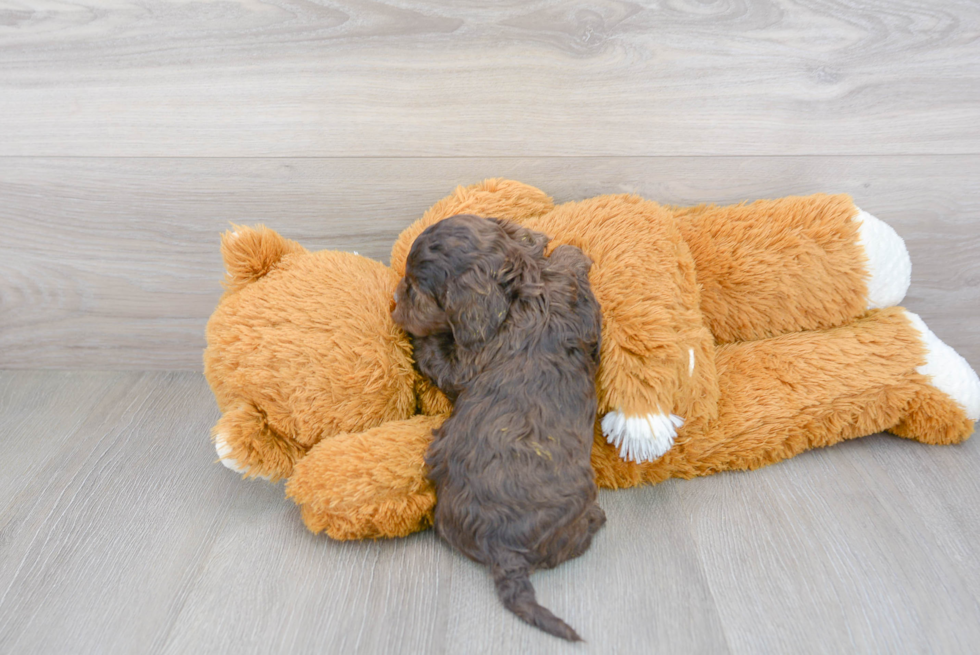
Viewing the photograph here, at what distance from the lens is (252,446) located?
3.49ft

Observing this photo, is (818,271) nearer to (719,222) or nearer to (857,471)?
(719,222)

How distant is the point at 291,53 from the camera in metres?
1.29

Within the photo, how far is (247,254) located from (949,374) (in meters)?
1.29

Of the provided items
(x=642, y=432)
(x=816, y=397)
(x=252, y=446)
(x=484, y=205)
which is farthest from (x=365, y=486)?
(x=816, y=397)

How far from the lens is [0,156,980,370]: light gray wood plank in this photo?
136 centimetres

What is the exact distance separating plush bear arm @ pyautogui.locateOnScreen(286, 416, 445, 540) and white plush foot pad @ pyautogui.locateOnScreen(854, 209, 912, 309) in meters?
0.87

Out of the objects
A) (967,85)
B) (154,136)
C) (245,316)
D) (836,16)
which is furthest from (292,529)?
(967,85)

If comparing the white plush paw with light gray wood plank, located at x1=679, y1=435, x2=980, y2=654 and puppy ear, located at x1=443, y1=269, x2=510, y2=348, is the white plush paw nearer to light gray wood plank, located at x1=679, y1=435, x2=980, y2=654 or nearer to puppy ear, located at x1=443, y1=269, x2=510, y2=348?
light gray wood plank, located at x1=679, y1=435, x2=980, y2=654

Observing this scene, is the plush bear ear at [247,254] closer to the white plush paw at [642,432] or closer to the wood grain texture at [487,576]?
the wood grain texture at [487,576]

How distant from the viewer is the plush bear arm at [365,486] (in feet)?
3.32

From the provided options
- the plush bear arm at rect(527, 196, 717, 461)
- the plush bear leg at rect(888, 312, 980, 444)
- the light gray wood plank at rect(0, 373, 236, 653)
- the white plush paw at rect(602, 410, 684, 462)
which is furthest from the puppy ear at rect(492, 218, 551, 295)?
the plush bear leg at rect(888, 312, 980, 444)

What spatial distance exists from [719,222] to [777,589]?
0.65m

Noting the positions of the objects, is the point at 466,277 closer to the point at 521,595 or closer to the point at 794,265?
the point at 521,595

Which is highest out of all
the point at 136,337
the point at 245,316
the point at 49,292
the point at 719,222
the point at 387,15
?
the point at 387,15
